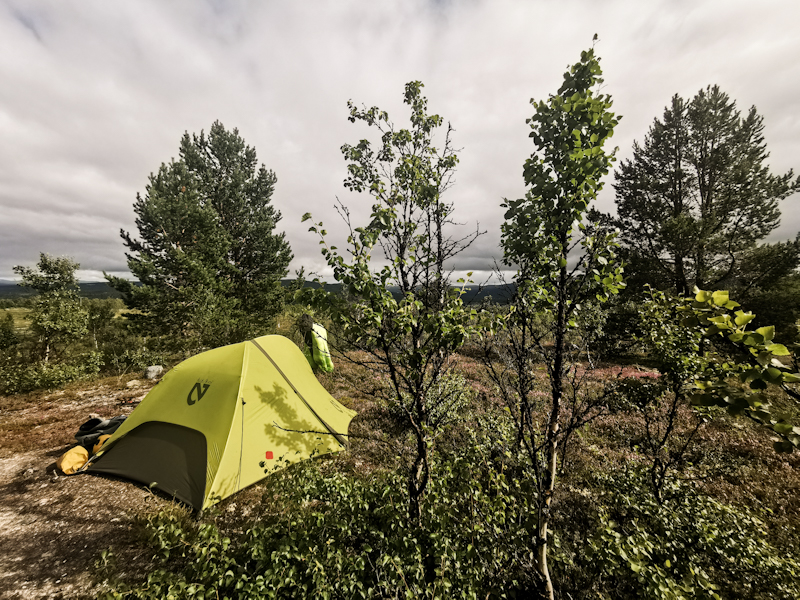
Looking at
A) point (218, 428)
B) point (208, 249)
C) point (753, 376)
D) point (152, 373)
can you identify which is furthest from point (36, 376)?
point (753, 376)

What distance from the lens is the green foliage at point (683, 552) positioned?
→ 2729 millimetres

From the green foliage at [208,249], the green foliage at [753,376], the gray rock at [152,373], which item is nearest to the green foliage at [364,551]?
the green foliage at [753,376]

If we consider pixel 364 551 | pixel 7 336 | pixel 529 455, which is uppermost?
pixel 529 455

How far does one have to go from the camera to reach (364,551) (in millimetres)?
2824

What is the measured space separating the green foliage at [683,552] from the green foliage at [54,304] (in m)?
22.4

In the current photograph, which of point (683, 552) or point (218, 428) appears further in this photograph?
point (218, 428)

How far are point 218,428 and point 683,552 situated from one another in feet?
24.9

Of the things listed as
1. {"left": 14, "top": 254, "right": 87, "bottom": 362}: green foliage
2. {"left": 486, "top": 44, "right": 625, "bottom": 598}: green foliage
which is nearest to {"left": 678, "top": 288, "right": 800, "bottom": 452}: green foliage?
{"left": 486, "top": 44, "right": 625, "bottom": 598}: green foliage

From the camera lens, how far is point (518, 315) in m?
3.30

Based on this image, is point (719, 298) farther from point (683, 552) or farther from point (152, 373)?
point (152, 373)

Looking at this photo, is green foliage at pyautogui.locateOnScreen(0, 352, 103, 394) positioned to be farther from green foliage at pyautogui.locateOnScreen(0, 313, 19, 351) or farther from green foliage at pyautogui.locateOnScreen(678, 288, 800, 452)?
green foliage at pyautogui.locateOnScreen(678, 288, 800, 452)

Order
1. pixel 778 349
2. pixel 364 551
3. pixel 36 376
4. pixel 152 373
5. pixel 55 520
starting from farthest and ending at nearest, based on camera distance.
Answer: pixel 152 373 < pixel 36 376 < pixel 55 520 < pixel 364 551 < pixel 778 349

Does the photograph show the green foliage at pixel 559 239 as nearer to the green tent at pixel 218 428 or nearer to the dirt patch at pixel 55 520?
the green tent at pixel 218 428

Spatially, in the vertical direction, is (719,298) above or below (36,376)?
above
